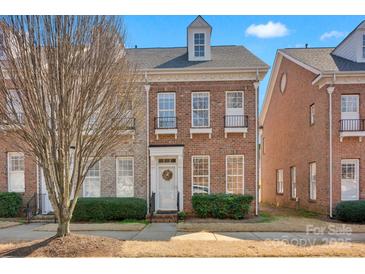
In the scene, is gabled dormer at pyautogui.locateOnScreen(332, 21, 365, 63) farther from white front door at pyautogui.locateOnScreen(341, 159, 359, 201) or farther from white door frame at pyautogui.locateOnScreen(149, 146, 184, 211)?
white door frame at pyautogui.locateOnScreen(149, 146, 184, 211)

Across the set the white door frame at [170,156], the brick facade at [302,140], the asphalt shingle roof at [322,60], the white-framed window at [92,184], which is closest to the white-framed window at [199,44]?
the white door frame at [170,156]

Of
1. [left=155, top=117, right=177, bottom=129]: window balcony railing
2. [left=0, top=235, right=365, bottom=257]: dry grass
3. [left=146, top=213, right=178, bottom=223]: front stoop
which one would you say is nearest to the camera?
[left=0, top=235, right=365, bottom=257]: dry grass

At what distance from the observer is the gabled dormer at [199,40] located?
15.0 m

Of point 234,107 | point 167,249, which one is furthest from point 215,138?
point 167,249

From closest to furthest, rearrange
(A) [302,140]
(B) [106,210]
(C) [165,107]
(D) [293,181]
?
(B) [106,210], (C) [165,107], (A) [302,140], (D) [293,181]

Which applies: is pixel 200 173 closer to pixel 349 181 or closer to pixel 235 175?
pixel 235 175

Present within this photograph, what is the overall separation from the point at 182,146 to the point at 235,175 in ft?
8.87

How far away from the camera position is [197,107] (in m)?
14.3

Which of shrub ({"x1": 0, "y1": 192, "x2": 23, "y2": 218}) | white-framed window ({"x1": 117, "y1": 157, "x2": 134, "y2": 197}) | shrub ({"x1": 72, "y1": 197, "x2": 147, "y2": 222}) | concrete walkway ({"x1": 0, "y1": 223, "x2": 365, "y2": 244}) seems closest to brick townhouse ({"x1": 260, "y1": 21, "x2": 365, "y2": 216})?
concrete walkway ({"x1": 0, "y1": 223, "x2": 365, "y2": 244})

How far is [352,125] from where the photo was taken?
13617mm

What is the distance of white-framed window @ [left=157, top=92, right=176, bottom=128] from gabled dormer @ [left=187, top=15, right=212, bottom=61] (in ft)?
7.29

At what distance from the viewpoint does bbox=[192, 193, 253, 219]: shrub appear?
1292cm

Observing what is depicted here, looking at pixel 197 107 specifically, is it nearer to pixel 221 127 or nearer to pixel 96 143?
pixel 221 127

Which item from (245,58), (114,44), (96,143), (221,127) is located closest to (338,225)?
(221,127)
